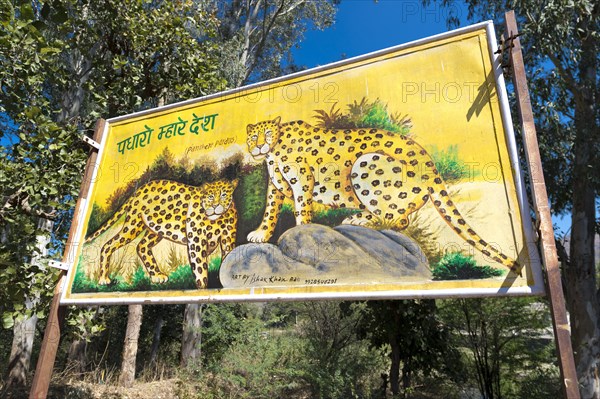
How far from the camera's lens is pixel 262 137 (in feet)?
12.8

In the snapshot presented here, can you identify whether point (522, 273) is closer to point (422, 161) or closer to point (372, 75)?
point (422, 161)

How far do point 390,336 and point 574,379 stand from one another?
6.95 meters

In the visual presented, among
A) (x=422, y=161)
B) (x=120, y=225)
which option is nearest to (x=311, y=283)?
(x=422, y=161)

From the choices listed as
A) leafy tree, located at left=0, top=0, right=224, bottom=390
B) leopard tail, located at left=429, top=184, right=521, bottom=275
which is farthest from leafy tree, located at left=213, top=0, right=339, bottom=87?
leopard tail, located at left=429, top=184, right=521, bottom=275

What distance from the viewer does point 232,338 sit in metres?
10.6

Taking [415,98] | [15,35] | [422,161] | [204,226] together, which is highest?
[15,35]

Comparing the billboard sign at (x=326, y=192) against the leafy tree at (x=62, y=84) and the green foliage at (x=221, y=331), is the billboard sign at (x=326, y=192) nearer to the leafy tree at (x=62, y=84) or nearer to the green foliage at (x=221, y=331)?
the leafy tree at (x=62, y=84)

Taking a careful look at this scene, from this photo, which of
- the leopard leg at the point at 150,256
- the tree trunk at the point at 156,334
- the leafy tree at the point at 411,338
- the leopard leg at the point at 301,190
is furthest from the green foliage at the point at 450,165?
the tree trunk at the point at 156,334

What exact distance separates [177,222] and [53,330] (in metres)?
1.45

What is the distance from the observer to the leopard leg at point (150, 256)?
12.2ft

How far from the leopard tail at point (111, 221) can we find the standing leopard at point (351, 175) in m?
1.51

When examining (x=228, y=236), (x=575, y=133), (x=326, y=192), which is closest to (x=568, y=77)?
(x=575, y=133)

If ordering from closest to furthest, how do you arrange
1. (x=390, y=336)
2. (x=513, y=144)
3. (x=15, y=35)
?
1. (x=513, y=144)
2. (x=15, y=35)
3. (x=390, y=336)

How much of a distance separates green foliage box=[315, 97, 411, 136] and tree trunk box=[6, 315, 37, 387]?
25.4 feet
